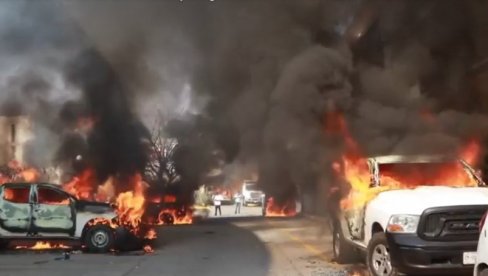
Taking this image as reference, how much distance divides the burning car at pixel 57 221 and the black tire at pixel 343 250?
4.86m

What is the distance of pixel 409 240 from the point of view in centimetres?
718

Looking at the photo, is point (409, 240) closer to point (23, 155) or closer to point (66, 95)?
point (66, 95)

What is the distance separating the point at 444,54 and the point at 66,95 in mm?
12032

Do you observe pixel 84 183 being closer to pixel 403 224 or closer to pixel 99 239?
pixel 99 239

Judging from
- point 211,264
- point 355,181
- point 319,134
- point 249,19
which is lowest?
point 211,264

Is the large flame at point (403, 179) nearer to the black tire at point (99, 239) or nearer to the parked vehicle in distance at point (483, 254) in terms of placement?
the parked vehicle in distance at point (483, 254)

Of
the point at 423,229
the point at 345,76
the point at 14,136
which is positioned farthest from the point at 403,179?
the point at 14,136

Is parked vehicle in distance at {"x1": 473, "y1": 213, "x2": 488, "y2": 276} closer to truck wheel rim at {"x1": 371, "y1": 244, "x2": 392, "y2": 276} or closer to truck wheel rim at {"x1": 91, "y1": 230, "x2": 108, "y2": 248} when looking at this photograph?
truck wheel rim at {"x1": 371, "y1": 244, "x2": 392, "y2": 276}

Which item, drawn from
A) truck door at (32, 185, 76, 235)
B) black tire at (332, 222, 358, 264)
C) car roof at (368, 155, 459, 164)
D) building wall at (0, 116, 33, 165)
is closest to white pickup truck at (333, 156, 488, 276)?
car roof at (368, 155, 459, 164)

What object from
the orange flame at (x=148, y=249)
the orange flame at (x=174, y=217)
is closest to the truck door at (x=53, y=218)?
the orange flame at (x=148, y=249)

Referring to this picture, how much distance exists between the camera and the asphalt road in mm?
9977

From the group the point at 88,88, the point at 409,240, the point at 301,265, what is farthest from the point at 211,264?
the point at 88,88

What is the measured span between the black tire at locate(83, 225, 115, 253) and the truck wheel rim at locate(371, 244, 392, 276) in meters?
6.77

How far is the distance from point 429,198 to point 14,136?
20429mm
